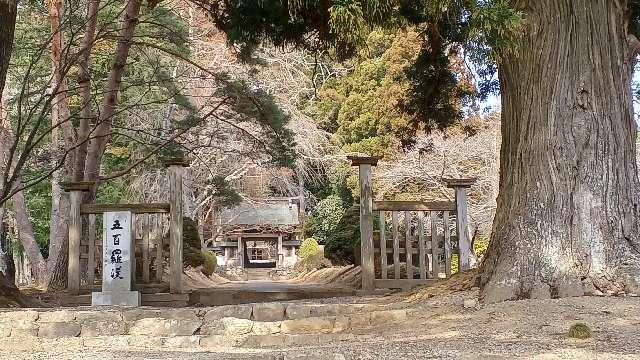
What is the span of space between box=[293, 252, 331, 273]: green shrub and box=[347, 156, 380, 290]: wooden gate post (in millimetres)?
7893

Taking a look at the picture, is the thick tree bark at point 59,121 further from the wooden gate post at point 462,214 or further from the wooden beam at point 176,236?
the wooden gate post at point 462,214

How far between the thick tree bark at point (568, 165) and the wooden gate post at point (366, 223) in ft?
8.37

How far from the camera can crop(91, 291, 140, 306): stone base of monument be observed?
6898 millimetres

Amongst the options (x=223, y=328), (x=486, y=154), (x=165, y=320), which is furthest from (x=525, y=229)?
(x=486, y=154)

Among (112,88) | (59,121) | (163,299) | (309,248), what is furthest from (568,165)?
(309,248)

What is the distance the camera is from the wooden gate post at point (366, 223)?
23.9 feet

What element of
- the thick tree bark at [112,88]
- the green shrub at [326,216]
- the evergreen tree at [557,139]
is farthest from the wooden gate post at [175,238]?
the green shrub at [326,216]

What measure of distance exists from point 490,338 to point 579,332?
0.45 metres

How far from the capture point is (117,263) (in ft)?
23.1

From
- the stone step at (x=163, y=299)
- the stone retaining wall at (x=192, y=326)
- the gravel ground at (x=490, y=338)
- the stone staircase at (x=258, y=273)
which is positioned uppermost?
the gravel ground at (x=490, y=338)

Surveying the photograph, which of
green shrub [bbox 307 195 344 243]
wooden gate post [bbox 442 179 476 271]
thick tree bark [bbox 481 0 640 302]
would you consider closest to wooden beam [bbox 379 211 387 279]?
wooden gate post [bbox 442 179 476 271]

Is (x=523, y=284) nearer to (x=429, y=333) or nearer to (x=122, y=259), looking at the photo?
(x=429, y=333)

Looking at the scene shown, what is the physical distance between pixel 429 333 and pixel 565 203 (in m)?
1.46

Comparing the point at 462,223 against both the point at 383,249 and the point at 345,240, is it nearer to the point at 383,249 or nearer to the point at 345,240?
the point at 383,249
